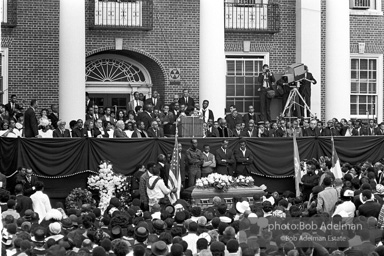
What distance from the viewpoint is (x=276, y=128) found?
106 ft

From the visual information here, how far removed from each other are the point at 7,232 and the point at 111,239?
5.85 ft

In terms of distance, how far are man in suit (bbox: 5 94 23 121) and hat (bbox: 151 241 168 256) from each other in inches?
734

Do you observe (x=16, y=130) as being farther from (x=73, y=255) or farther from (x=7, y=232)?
(x=73, y=255)

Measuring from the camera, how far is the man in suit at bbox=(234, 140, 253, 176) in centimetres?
2944

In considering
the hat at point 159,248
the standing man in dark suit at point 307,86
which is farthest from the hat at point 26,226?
the standing man in dark suit at point 307,86

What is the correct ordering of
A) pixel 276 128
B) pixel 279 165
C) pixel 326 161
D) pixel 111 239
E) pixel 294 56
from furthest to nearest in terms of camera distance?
1. pixel 294 56
2. pixel 276 128
3. pixel 279 165
4. pixel 326 161
5. pixel 111 239

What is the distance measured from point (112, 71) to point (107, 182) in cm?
1081

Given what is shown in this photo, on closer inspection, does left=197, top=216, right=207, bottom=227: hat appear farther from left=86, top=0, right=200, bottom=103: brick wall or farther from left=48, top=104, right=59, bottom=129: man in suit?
left=86, top=0, right=200, bottom=103: brick wall

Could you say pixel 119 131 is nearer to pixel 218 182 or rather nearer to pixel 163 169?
pixel 163 169

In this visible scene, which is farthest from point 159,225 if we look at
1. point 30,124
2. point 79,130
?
point 79,130

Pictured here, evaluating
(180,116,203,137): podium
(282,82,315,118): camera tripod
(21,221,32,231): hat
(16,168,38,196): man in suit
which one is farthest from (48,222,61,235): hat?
(282,82,315,118): camera tripod

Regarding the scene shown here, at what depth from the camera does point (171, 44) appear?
3759 cm

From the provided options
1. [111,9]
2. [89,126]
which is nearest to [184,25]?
[111,9]

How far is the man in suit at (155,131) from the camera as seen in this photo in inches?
1187
